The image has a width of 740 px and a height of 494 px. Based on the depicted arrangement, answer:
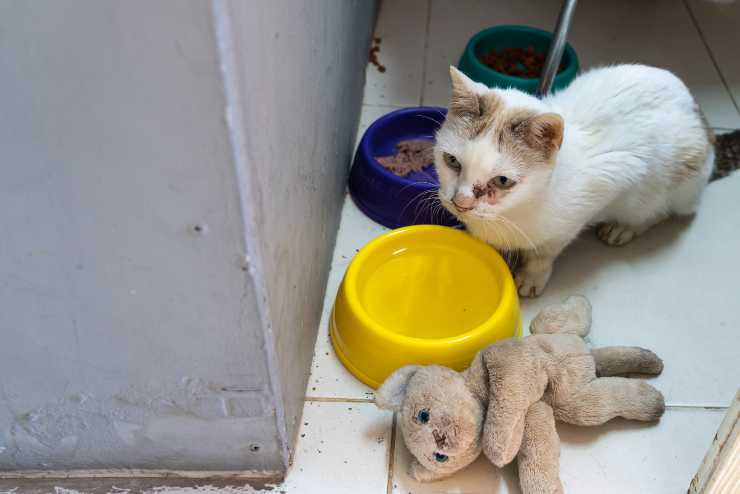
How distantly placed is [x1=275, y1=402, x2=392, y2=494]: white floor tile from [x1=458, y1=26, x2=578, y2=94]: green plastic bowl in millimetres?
970

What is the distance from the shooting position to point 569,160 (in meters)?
1.28

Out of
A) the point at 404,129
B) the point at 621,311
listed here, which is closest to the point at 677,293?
the point at 621,311

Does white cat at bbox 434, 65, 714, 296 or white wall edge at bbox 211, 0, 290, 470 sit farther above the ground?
white wall edge at bbox 211, 0, 290, 470

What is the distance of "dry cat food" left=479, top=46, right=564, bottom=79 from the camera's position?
1.89 meters

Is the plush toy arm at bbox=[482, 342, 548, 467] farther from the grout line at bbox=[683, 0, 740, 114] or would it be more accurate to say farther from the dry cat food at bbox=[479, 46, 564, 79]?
the grout line at bbox=[683, 0, 740, 114]

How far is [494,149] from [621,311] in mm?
512

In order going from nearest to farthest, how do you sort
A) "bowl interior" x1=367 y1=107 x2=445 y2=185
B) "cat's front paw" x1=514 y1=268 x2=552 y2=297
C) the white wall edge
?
1. the white wall edge
2. "cat's front paw" x1=514 y1=268 x2=552 y2=297
3. "bowl interior" x1=367 y1=107 x2=445 y2=185

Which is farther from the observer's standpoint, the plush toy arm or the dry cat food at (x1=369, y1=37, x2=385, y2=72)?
the dry cat food at (x1=369, y1=37, x2=385, y2=72)

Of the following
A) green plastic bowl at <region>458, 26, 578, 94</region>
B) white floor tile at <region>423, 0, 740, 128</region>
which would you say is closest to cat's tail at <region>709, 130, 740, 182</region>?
white floor tile at <region>423, 0, 740, 128</region>

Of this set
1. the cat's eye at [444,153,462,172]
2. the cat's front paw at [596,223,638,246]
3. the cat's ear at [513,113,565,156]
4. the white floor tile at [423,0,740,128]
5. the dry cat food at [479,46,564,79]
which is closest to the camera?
the cat's ear at [513,113,565,156]

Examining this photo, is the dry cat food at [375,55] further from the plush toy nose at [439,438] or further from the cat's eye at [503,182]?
the plush toy nose at [439,438]

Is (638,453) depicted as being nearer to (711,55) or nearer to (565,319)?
(565,319)

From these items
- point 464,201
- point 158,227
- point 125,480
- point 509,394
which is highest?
point 158,227

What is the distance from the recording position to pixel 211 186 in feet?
2.36
